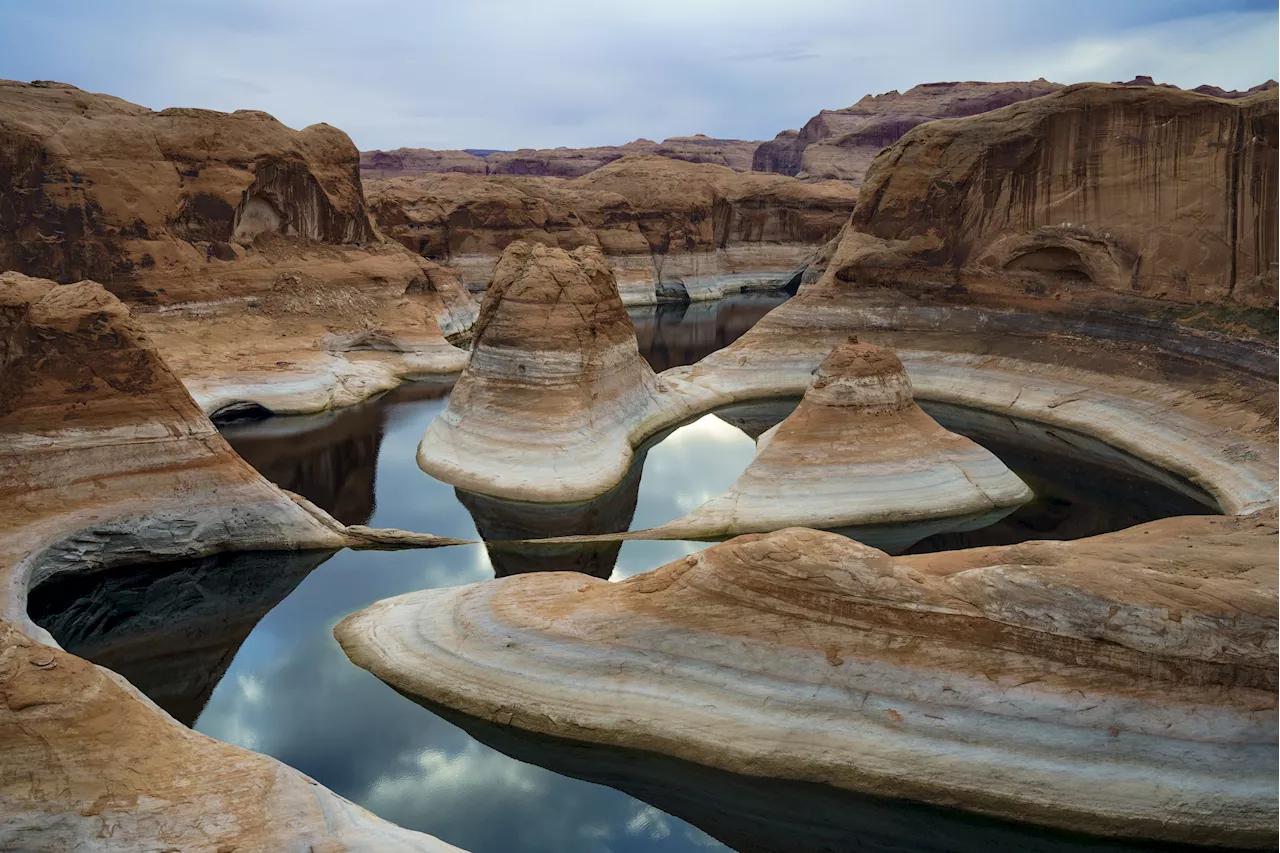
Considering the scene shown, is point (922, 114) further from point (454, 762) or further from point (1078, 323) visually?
point (454, 762)

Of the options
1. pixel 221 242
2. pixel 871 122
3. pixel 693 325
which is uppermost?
pixel 871 122

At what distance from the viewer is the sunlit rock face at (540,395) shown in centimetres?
1828

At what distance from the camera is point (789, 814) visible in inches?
345

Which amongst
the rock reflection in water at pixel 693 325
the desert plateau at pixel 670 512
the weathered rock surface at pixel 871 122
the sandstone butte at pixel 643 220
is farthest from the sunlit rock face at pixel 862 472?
the weathered rock surface at pixel 871 122

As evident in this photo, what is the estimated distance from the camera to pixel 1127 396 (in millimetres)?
22594

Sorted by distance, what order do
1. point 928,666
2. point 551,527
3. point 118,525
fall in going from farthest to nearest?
point 551,527 < point 118,525 < point 928,666

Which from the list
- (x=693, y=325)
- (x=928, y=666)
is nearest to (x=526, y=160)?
(x=693, y=325)

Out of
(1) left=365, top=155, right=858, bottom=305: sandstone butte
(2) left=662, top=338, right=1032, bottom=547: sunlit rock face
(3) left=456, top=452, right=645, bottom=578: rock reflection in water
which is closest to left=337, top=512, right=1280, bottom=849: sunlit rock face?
(3) left=456, top=452, right=645, bottom=578: rock reflection in water

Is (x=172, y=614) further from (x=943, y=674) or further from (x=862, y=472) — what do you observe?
(x=862, y=472)

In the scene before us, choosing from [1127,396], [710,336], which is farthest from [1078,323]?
[710,336]

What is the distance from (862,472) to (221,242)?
23.9 m

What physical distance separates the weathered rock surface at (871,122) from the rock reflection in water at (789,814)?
65.5 metres

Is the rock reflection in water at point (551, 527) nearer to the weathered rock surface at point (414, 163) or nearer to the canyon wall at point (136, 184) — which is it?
the canyon wall at point (136, 184)

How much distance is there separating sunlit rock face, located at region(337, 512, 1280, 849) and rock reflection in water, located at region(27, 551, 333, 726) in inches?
141
